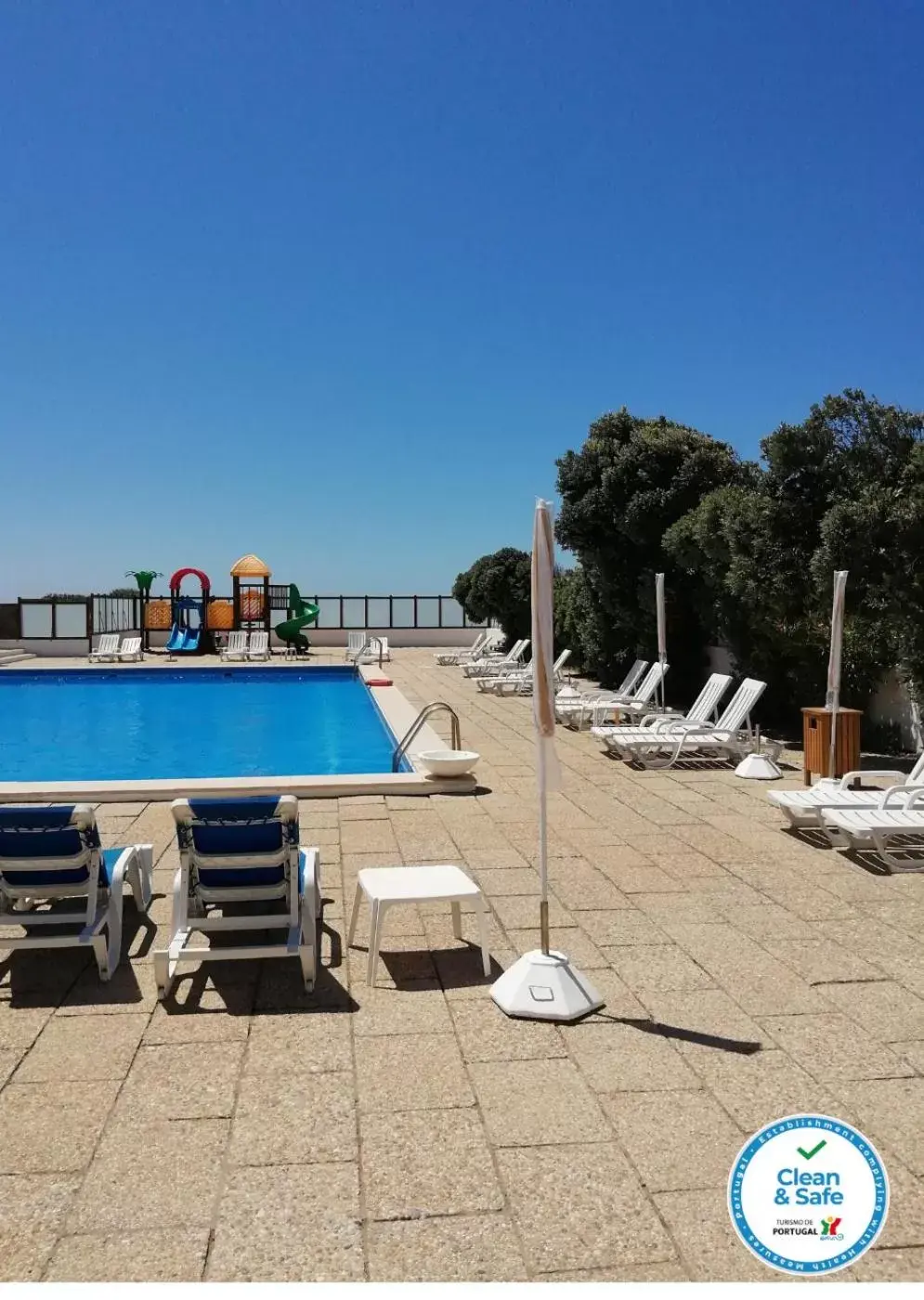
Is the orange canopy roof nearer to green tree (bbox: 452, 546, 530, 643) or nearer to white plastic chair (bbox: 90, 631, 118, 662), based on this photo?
white plastic chair (bbox: 90, 631, 118, 662)

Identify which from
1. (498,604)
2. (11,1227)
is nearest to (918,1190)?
(11,1227)

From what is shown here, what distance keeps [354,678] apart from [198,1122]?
16813 mm

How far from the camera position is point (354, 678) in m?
19.5

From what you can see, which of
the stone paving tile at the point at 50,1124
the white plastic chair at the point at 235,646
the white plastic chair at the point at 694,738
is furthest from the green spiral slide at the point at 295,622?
the stone paving tile at the point at 50,1124

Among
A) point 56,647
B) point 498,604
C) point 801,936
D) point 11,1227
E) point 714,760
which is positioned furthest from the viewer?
point 56,647

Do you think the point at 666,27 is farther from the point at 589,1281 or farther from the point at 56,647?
the point at 56,647

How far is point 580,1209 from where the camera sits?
7.73 feet

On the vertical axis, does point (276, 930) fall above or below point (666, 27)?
below

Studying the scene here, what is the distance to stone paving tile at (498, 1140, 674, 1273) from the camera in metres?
2.18

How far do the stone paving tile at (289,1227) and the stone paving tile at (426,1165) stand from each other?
0.26ft

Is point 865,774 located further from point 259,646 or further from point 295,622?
point 295,622

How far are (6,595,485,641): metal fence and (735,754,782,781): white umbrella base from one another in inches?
753

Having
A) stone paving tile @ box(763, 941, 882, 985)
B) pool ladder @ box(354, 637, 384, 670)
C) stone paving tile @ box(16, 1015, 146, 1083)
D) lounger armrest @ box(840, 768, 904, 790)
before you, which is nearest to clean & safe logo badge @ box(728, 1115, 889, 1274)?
stone paving tile @ box(763, 941, 882, 985)

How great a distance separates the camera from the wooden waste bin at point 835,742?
7.79 metres
